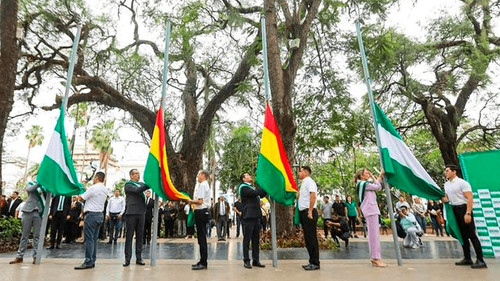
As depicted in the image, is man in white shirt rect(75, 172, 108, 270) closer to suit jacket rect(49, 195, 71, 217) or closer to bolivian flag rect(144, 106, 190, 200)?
bolivian flag rect(144, 106, 190, 200)

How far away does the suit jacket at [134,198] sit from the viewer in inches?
247

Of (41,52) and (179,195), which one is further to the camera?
(41,52)

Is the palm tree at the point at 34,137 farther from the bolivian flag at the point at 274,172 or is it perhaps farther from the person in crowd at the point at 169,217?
the bolivian flag at the point at 274,172

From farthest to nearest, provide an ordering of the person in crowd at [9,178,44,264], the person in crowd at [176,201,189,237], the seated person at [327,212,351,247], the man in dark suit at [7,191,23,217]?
1. the person in crowd at [176,201,189,237]
2. the man in dark suit at [7,191,23,217]
3. the seated person at [327,212,351,247]
4. the person in crowd at [9,178,44,264]

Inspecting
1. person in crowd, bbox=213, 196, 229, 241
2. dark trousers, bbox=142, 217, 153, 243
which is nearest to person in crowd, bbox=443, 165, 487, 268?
person in crowd, bbox=213, 196, 229, 241

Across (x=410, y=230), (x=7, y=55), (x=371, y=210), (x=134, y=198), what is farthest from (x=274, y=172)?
(x=7, y=55)

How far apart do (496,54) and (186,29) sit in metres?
12.2

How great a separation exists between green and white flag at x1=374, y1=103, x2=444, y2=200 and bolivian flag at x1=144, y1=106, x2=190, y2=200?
3968mm

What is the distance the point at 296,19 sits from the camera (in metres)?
10.0

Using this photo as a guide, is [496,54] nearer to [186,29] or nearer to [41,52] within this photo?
[186,29]

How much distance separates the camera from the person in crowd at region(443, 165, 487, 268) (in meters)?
5.65

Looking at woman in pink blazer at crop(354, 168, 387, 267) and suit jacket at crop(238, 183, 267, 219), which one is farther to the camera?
suit jacket at crop(238, 183, 267, 219)

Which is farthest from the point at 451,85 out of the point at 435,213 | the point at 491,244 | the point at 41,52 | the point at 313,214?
the point at 41,52

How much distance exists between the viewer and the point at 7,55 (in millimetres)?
8836
